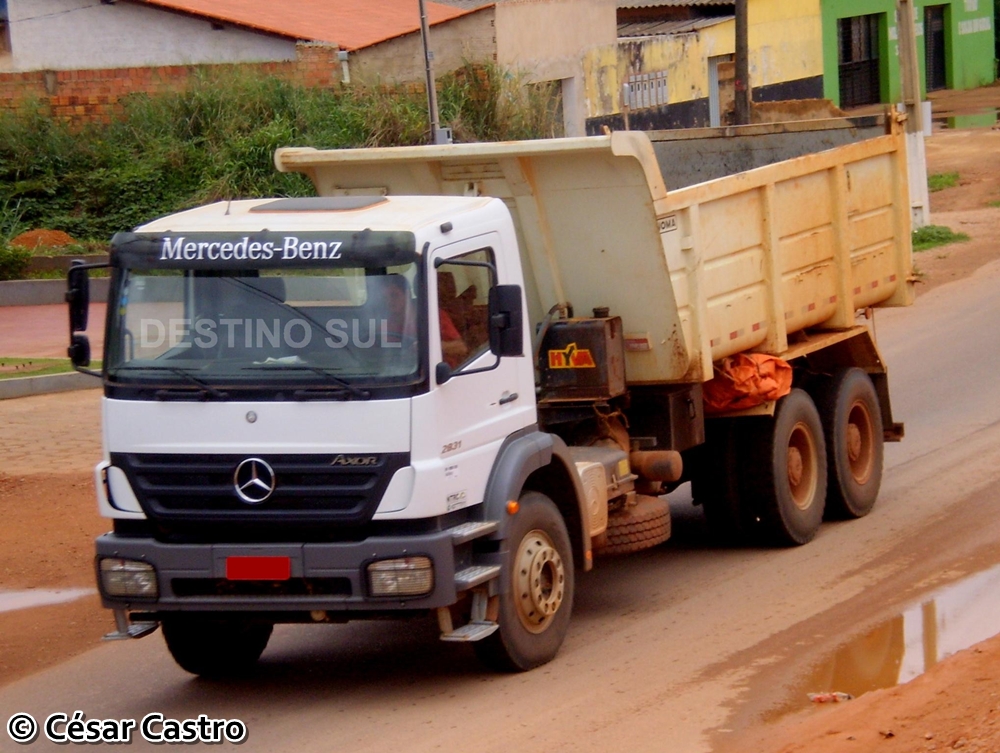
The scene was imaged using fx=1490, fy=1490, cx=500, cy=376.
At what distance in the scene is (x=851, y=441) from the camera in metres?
10.3

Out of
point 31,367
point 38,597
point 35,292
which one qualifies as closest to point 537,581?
point 38,597

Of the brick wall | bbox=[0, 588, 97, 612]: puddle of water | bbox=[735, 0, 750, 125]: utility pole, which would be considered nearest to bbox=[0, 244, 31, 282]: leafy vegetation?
the brick wall

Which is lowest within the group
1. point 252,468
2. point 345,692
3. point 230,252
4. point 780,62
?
point 345,692

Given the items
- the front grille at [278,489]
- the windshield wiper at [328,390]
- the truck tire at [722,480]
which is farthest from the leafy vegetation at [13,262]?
the windshield wiper at [328,390]

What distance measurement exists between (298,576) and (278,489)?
390mm

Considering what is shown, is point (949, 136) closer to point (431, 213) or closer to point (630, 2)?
point (630, 2)

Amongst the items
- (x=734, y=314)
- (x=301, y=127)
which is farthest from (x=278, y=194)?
(x=734, y=314)

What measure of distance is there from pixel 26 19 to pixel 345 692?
23.1 metres

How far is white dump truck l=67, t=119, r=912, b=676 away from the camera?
6.45 metres

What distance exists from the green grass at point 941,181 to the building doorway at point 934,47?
21478mm

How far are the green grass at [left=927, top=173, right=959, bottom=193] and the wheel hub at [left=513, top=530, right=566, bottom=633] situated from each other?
22950 millimetres

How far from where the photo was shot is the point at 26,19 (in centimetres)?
2719

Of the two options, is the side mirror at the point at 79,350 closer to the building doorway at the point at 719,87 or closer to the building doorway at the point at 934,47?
the building doorway at the point at 719,87

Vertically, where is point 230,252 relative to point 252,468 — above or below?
above
